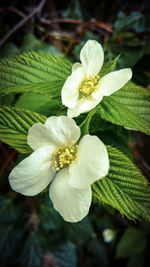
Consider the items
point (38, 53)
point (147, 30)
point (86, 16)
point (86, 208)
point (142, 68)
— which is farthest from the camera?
point (86, 16)

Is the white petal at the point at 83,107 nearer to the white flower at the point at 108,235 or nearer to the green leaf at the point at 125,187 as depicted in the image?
the green leaf at the point at 125,187

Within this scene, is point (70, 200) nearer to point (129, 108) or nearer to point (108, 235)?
point (129, 108)

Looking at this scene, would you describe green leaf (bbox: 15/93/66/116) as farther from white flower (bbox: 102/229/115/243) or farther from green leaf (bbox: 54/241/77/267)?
white flower (bbox: 102/229/115/243)

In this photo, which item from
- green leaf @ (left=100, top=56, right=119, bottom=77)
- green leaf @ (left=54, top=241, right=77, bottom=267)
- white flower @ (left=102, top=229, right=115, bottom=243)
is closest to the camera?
green leaf @ (left=100, top=56, right=119, bottom=77)

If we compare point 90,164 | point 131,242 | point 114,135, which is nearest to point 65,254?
point 131,242

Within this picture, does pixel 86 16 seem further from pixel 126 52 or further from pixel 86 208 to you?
pixel 86 208

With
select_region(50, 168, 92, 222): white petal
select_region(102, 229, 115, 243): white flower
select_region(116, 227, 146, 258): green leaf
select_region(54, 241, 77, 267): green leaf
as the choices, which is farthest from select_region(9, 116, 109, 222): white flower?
select_region(102, 229, 115, 243): white flower

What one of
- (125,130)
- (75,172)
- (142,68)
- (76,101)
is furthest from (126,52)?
(75,172)
